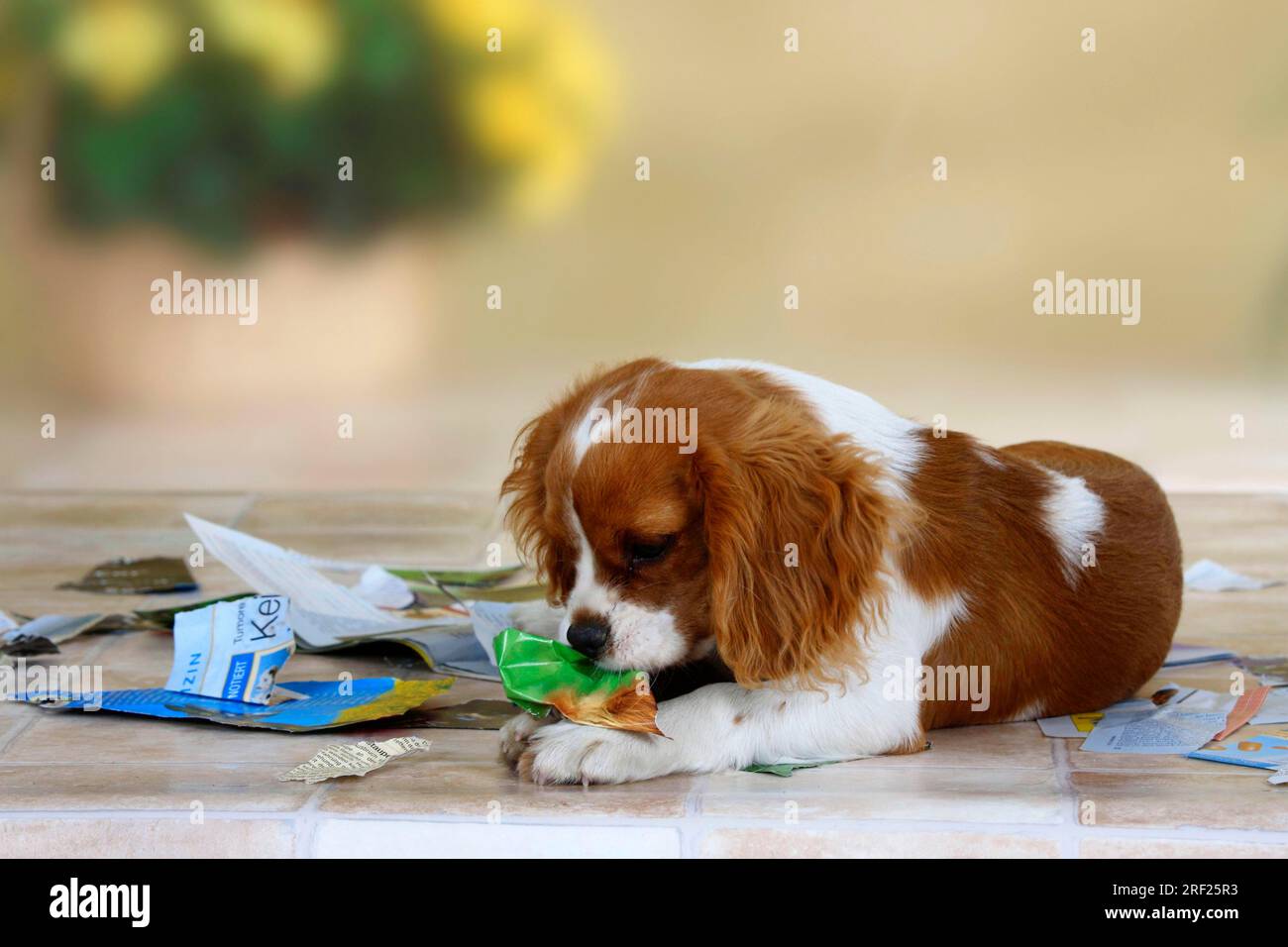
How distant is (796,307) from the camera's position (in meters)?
8.58

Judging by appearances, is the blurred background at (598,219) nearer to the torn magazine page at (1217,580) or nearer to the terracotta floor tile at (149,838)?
the torn magazine page at (1217,580)

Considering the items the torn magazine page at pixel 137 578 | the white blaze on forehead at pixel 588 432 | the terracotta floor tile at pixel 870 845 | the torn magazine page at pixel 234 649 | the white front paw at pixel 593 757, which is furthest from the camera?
the torn magazine page at pixel 137 578

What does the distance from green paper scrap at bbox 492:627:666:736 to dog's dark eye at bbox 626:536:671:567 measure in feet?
0.84

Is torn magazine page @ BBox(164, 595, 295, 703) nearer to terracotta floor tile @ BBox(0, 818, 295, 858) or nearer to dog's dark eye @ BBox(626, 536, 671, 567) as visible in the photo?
terracotta floor tile @ BBox(0, 818, 295, 858)

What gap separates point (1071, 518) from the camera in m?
4.29

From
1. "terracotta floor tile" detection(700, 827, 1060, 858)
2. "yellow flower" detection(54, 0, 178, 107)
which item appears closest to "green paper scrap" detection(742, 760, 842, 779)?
"terracotta floor tile" detection(700, 827, 1060, 858)

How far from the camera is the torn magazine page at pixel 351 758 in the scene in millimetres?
3824

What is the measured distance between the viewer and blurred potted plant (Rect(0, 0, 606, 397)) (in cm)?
880

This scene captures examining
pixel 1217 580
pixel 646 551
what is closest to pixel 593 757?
pixel 646 551

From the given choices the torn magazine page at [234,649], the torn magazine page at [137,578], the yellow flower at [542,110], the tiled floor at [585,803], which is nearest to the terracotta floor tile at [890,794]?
the tiled floor at [585,803]

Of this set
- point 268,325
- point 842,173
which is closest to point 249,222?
point 268,325

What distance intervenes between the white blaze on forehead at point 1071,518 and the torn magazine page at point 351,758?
1614 millimetres

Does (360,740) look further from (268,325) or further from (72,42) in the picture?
(72,42)

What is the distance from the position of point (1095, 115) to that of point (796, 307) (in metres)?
1.73
